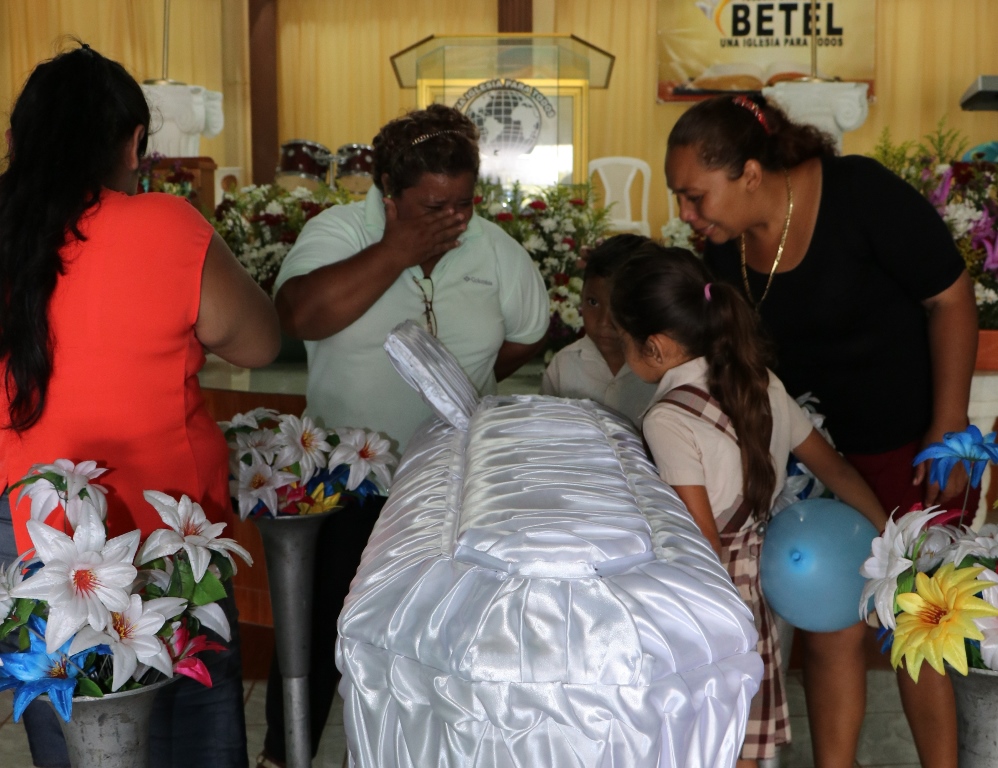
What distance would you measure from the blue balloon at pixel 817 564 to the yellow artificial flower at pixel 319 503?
2.17 feet

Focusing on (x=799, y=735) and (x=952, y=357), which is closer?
(x=952, y=357)

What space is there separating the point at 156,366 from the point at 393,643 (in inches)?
23.8

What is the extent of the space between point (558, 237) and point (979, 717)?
251cm

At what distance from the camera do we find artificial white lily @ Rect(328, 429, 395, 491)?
1.70m

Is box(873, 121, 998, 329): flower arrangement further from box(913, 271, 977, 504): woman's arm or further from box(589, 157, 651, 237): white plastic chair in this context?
box(589, 157, 651, 237): white plastic chair

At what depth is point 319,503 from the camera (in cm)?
171

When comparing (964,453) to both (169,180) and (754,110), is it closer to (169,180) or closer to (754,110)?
(754,110)

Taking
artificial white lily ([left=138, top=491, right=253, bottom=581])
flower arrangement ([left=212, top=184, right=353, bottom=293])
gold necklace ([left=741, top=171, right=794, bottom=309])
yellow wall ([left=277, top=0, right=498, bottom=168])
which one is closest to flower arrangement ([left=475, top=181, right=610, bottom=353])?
flower arrangement ([left=212, top=184, right=353, bottom=293])

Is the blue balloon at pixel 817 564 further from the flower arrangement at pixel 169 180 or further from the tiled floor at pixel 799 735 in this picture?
the flower arrangement at pixel 169 180

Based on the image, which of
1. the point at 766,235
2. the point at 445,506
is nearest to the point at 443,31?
the point at 766,235

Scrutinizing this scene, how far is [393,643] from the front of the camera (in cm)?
98

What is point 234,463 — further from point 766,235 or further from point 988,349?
point 988,349

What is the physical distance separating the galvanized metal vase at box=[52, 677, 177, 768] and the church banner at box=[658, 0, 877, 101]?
8.38m

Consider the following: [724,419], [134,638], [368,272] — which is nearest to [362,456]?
[368,272]
